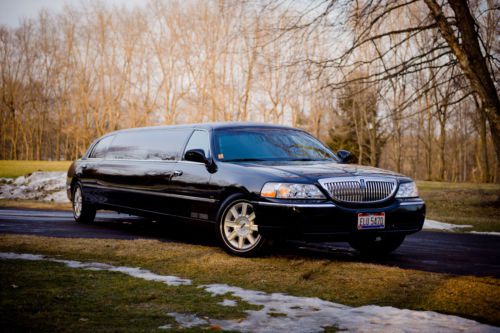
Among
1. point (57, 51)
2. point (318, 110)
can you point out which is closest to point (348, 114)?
point (318, 110)

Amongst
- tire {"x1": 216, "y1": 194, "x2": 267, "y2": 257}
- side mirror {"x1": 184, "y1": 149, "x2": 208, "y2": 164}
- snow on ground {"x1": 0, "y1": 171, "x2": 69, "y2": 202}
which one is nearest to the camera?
tire {"x1": 216, "y1": 194, "x2": 267, "y2": 257}

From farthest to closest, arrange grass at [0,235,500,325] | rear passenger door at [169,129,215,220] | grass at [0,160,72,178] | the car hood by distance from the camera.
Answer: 1. grass at [0,160,72,178]
2. rear passenger door at [169,129,215,220]
3. the car hood
4. grass at [0,235,500,325]

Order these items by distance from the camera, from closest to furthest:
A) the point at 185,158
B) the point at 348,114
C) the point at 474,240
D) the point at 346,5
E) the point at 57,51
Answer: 1. the point at 185,158
2. the point at 474,240
3. the point at 346,5
4. the point at 348,114
5. the point at 57,51

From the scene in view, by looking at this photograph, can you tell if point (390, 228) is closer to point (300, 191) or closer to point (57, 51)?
point (300, 191)

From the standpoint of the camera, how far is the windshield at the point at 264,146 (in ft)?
25.3

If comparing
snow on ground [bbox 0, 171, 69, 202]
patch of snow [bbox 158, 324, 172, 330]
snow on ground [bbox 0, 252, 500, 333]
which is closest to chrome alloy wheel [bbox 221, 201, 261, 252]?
snow on ground [bbox 0, 252, 500, 333]

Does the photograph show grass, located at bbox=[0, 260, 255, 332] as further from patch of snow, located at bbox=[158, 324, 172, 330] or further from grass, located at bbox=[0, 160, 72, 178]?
grass, located at bbox=[0, 160, 72, 178]

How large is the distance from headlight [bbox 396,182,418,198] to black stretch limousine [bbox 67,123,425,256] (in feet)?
0.04

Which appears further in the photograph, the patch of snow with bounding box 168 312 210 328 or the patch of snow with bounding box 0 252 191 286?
the patch of snow with bounding box 0 252 191 286

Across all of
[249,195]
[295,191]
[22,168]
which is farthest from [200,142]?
[22,168]

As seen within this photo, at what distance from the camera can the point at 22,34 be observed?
57406 millimetres

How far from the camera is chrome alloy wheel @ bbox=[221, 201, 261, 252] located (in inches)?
272

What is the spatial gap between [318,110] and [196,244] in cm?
3403

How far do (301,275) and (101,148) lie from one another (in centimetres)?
592
